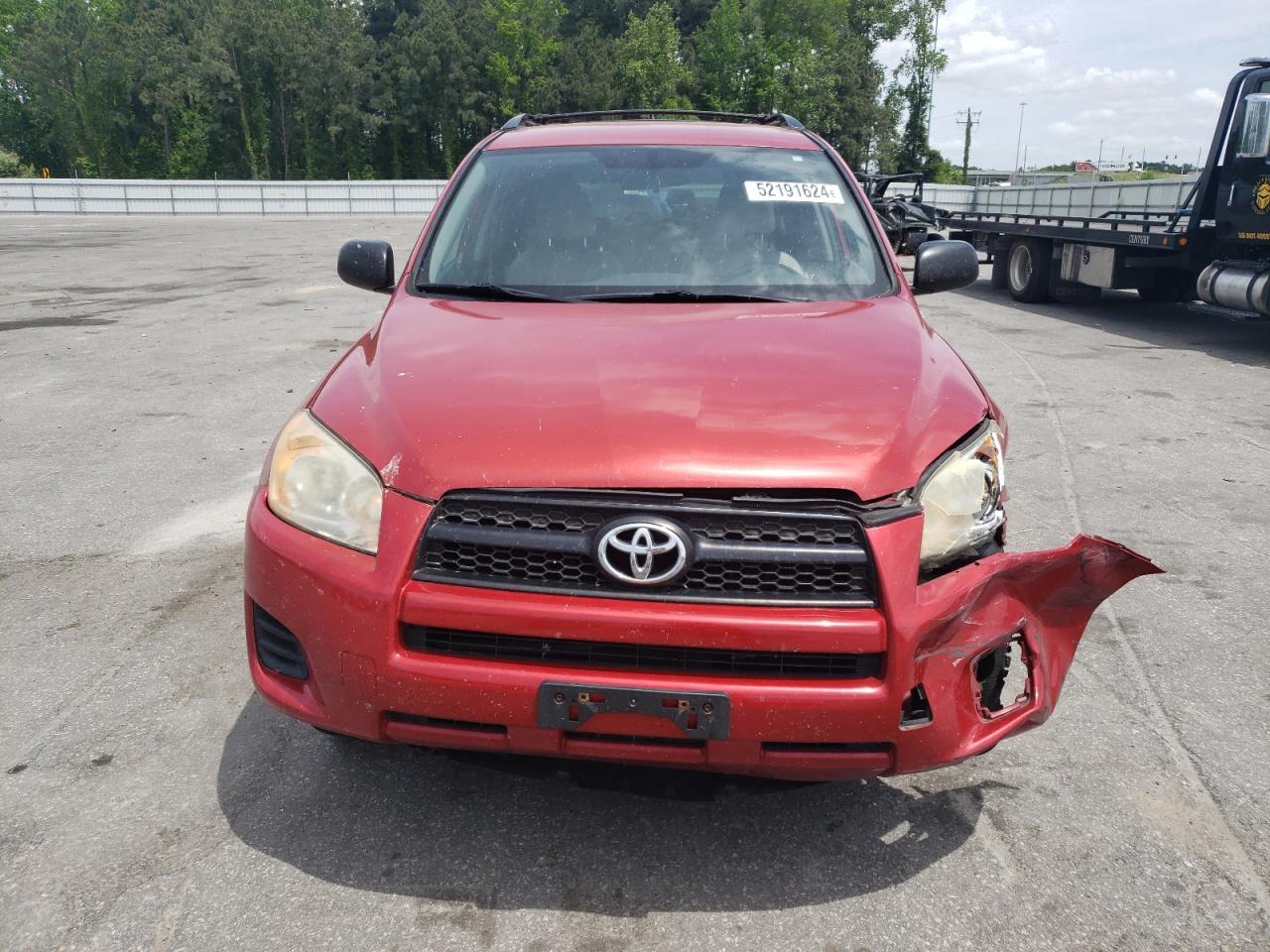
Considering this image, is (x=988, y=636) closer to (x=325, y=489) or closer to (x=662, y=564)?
(x=662, y=564)

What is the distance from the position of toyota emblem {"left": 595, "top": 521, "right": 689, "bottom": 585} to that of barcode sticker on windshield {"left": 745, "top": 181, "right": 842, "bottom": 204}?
6.37ft

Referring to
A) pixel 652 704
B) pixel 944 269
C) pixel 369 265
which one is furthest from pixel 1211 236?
pixel 652 704

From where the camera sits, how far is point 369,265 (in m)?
4.02

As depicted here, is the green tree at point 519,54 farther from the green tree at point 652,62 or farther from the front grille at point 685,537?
the front grille at point 685,537

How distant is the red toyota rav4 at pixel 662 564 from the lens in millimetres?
2193

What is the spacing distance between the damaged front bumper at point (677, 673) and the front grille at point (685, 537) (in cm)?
3

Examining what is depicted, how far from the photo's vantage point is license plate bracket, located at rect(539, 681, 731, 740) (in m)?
2.17

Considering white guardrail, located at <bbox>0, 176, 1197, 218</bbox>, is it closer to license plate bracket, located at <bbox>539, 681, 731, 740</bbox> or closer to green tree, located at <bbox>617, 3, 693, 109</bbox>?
license plate bracket, located at <bbox>539, 681, 731, 740</bbox>

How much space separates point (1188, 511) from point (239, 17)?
86.8 meters

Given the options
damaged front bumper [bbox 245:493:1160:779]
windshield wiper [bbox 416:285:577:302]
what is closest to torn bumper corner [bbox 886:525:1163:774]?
damaged front bumper [bbox 245:493:1160:779]

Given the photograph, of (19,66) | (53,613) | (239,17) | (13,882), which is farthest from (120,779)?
(19,66)

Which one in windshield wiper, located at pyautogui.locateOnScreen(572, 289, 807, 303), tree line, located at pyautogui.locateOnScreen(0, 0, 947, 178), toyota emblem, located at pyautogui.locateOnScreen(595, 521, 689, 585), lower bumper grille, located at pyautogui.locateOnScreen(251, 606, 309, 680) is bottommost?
lower bumper grille, located at pyautogui.locateOnScreen(251, 606, 309, 680)

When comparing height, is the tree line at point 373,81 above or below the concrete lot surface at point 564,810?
above

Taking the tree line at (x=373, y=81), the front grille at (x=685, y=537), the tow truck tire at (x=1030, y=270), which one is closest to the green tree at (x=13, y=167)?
the tree line at (x=373, y=81)
